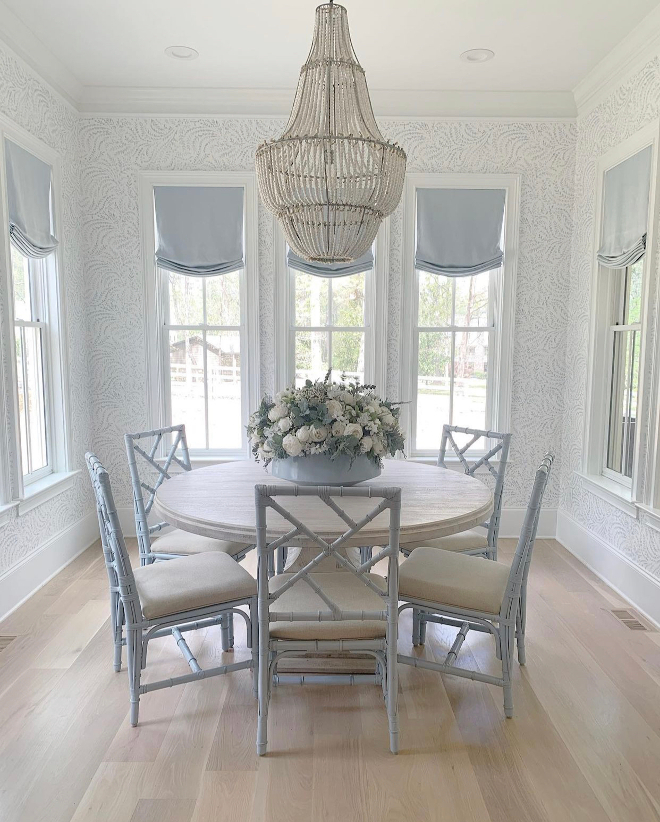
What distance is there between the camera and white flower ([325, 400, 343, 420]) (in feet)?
8.42

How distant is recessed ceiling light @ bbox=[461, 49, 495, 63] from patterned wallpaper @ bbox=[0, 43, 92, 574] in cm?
247

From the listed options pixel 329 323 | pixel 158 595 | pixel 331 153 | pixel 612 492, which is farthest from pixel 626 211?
pixel 158 595

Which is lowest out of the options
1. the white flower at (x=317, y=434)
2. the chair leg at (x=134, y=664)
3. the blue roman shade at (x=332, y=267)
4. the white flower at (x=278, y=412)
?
the chair leg at (x=134, y=664)

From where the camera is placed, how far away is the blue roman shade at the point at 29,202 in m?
3.38

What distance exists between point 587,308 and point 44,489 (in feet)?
11.6

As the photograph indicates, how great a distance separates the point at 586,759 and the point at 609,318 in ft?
8.90

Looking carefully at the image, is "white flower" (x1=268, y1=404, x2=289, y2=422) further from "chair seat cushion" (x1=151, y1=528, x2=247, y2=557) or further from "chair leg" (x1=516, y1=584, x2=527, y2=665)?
"chair leg" (x1=516, y1=584, x2=527, y2=665)

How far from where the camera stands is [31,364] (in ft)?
12.5

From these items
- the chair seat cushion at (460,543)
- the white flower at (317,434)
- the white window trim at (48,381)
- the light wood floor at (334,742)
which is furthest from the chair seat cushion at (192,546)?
the white window trim at (48,381)

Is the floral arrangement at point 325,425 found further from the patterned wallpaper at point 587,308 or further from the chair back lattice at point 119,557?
the patterned wallpaper at point 587,308

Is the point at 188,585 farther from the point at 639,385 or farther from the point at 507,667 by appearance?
the point at 639,385

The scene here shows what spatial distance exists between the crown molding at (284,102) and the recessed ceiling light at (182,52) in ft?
1.64

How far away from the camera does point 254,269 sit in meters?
4.43

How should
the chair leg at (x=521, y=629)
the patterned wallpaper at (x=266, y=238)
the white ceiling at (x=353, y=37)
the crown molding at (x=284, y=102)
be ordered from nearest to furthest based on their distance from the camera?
the chair leg at (x=521, y=629), the white ceiling at (x=353, y=37), the crown molding at (x=284, y=102), the patterned wallpaper at (x=266, y=238)
